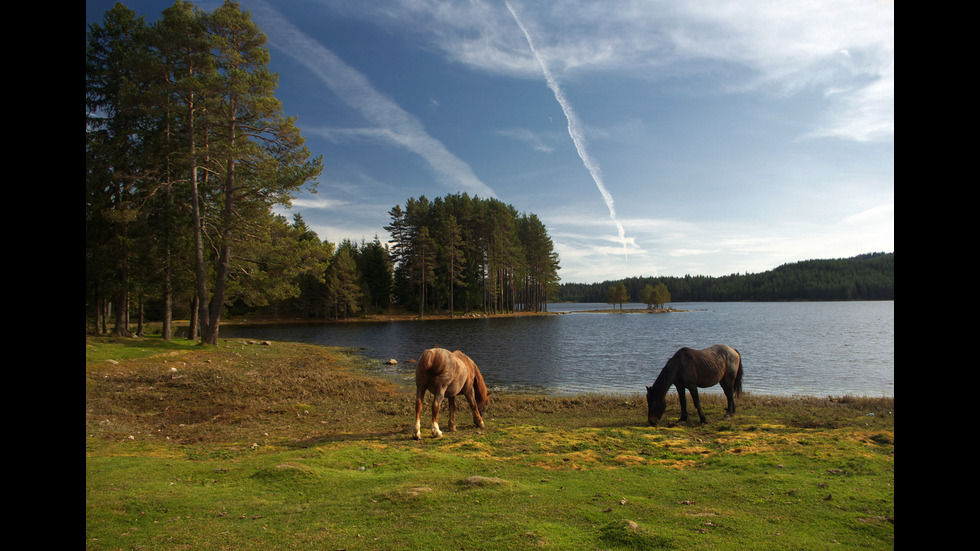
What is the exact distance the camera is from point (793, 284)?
161m

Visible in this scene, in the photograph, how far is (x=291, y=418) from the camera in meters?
12.9

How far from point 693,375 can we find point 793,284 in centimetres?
17958

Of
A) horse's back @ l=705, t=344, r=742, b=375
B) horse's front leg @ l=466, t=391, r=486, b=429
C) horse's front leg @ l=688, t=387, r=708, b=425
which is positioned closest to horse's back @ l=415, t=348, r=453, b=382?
horse's front leg @ l=466, t=391, r=486, b=429

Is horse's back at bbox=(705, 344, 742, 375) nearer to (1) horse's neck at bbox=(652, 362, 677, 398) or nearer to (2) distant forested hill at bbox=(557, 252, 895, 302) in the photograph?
(1) horse's neck at bbox=(652, 362, 677, 398)

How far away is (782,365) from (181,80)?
119ft

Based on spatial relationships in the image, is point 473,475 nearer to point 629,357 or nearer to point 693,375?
point 693,375

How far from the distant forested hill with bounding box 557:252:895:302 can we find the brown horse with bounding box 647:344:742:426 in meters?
113

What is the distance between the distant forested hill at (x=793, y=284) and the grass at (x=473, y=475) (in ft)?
378

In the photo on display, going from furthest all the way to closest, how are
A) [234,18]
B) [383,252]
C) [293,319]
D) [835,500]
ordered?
[383,252] → [293,319] → [234,18] → [835,500]

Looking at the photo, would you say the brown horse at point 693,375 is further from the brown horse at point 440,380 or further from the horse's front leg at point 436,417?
the horse's front leg at point 436,417

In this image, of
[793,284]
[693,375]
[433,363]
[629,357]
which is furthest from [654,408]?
[793,284]

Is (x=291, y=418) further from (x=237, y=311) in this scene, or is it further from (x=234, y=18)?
(x=237, y=311)
